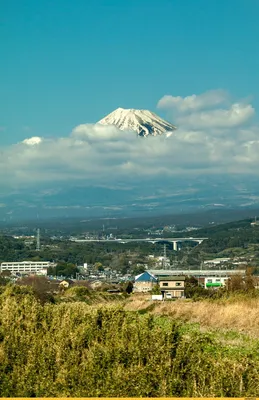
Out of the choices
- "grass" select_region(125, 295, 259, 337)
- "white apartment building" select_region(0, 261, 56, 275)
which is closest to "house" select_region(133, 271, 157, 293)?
"white apartment building" select_region(0, 261, 56, 275)

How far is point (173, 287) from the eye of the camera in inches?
1608

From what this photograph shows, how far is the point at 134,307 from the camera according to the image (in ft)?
84.3

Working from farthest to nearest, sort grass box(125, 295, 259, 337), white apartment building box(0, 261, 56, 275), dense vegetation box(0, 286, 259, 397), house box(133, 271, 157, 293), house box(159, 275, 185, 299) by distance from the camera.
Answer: white apartment building box(0, 261, 56, 275)
house box(133, 271, 157, 293)
house box(159, 275, 185, 299)
grass box(125, 295, 259, 337)
dense vegetation box(0, 286, 259, 397)

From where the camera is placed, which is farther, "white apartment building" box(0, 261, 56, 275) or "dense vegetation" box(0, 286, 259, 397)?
"white apartment building" box(0, 261, 56, 275)

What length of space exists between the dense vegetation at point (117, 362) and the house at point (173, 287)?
26.1 metres

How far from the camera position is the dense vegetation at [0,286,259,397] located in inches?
346

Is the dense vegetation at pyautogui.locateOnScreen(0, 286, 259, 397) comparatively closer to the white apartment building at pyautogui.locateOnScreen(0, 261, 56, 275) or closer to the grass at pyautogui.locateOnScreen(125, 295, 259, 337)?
the grass at pyautogui.locateOnScreen(125, 295, 259, 337)

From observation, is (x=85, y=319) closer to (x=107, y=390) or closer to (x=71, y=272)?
(x=107, y=390)

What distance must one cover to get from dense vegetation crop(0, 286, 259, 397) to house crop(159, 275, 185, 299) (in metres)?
26.1

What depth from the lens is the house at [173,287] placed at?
38938 millimetres

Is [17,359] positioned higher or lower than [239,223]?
lower

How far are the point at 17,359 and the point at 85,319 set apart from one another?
2409mm

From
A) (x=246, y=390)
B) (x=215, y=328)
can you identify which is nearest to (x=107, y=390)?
(x=246, y=390)

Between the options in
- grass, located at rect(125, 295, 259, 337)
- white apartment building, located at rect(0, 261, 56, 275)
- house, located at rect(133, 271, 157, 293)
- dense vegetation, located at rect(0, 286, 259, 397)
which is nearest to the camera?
dense vegetation, located at rect(0, 286, 259, 397)
